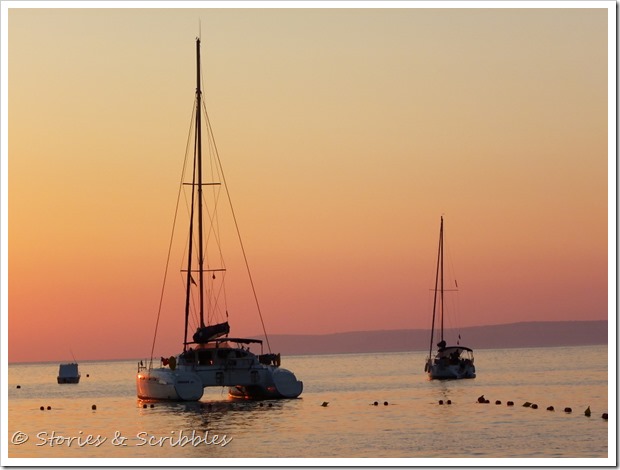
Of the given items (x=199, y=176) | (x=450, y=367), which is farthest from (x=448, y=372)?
(x=199, y=176)

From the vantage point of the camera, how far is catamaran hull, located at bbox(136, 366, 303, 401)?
71562 millimetres

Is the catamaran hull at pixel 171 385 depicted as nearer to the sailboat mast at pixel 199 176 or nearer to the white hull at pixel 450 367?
the sailboat mast at pixel 199 176

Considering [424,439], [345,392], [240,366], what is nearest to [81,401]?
[345,392]

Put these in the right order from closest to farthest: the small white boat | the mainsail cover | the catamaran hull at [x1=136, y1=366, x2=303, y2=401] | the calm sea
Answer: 1. the calm sea
2. the catamaran hull at [x1=136, y1=366, x2=303, y2=401]
3. the mainsail cover
4. the small white boat

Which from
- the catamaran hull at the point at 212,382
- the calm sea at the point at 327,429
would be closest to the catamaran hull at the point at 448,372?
the calm sea at the point at 327,429

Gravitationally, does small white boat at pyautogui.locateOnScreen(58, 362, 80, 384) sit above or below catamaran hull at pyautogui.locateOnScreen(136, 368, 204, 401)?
below

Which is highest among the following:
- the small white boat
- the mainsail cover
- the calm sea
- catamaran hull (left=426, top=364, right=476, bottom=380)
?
the mainsail cover

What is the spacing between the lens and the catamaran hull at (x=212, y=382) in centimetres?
7156

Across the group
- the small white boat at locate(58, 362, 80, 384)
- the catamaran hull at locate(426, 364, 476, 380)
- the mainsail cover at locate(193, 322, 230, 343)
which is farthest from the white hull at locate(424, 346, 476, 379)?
the small white boat at locate(58, 362, 80, 384)

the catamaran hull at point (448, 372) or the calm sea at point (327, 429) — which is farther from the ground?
the calm sea at point (327, 429)

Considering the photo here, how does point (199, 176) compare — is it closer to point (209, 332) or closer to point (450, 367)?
point (209, 332)

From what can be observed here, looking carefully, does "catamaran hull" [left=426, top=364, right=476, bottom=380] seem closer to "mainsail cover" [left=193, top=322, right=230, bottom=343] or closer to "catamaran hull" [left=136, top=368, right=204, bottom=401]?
"mainsail cover" [left=193, top=322, right=230, bottom=343]

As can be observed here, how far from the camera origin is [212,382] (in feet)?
237

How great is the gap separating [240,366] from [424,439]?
796 inches
